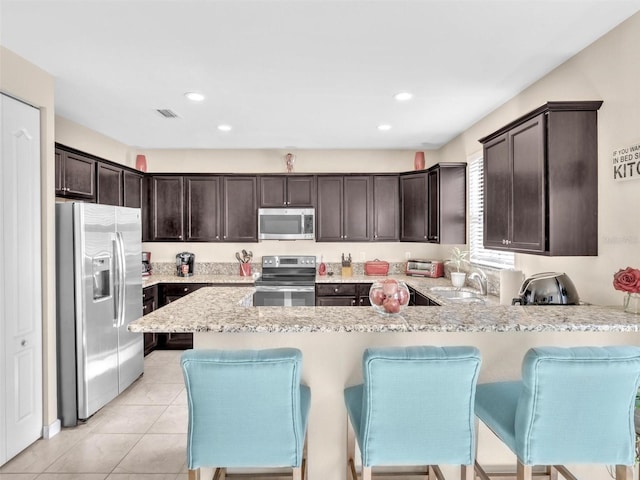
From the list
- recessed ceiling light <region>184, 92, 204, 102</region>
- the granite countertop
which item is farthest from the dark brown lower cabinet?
the granite countertop

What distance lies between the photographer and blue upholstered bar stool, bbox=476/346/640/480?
1.44 meters

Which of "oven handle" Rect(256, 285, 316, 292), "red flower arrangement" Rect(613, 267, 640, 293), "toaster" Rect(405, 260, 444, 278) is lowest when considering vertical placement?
"oven handle" Rect(256, 285, 316, 292)

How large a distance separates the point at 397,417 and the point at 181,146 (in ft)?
15.2

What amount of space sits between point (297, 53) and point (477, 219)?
2659 mm

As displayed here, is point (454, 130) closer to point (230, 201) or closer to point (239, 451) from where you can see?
point (230, 201)

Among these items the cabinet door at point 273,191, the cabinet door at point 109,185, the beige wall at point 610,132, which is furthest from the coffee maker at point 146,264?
the beige wall at point 610,132

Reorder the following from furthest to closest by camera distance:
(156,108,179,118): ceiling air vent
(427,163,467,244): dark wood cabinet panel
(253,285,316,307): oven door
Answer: (253,285,316,307): oven door → (427,163,467,244): dark wood cabinet panel → (156,108,179,118): ceiling air vent

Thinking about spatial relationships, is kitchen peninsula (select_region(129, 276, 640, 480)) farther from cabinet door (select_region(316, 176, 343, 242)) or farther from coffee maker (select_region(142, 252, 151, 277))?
coffee maker (select_region(142, 252, 151, 277))

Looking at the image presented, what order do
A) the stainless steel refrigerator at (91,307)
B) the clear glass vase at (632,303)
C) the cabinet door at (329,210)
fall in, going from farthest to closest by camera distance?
1. the cabinet door at (329,210)
2. the stainless steel refrigerator at (91,307)
3. the clear glass vase at (632,303)

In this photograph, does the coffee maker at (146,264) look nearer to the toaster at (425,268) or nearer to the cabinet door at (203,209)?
the cabinet door at (203,209)

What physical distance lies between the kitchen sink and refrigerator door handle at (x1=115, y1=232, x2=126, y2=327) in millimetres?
2931

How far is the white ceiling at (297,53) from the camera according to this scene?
6.66 feet

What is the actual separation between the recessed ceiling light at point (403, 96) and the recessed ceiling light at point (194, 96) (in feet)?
5.27

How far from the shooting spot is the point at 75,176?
363cm
